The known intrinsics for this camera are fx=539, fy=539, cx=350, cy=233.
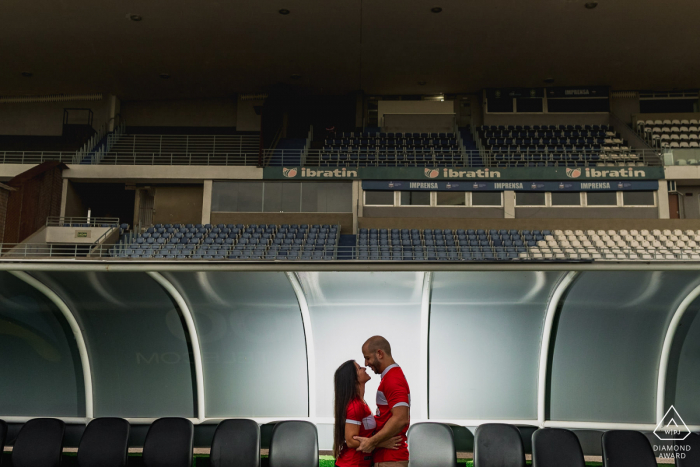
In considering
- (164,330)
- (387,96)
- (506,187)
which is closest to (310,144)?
(387,96)

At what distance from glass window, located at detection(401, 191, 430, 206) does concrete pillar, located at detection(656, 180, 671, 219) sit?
959cm

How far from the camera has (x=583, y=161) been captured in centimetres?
2369

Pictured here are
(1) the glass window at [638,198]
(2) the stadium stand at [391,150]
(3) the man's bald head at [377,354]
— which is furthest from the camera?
(2) the stadium stand at [391,150]

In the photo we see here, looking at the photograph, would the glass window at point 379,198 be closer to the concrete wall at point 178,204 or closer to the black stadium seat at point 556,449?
the concrete wall at point 178,204

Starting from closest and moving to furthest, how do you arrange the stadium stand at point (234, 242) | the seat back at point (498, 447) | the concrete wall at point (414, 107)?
the seat back at point (498, 447) < the stadium stand at point (234, 242) < the concrete wall at point (414, 107)

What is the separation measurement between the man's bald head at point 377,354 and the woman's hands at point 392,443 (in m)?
0.48

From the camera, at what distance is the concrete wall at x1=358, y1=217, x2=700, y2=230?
2183 cm

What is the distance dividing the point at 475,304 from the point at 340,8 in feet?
53.6

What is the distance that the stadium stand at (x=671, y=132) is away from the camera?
25.1 meters

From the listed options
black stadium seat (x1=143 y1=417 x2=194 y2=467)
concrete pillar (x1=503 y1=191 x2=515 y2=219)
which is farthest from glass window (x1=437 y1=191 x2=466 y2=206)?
black stadium seat (x1=143 y1=417 x2=194 y2=467)

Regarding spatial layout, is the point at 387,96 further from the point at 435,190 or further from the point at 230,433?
the point at 230,433

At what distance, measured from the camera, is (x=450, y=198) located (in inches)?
915

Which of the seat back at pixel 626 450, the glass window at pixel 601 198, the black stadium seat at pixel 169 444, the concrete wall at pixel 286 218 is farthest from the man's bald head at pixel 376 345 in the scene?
the glass window at pixel 601 198

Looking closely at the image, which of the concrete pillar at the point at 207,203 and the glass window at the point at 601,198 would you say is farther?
the concrete pillar at the point at 207,203
